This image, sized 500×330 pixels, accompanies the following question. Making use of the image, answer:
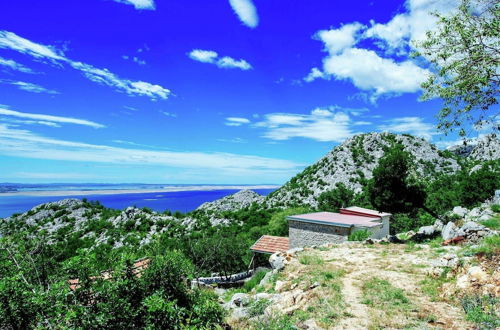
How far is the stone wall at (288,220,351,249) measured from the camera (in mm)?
22781

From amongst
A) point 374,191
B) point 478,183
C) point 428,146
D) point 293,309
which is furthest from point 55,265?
point 428,146

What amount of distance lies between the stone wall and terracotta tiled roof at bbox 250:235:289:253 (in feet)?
4.67

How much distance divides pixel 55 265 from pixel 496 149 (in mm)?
73134

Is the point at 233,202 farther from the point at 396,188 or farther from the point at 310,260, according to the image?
the point at 310,260

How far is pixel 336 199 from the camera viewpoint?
52594 mm

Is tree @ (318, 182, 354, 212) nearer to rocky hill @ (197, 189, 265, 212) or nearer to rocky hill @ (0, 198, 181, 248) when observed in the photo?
rocky hill @ (0, 198, 181, 248)

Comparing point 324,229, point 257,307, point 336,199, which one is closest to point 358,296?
point 257,307

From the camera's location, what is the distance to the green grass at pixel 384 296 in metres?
8.96

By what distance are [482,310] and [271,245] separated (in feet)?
66.0

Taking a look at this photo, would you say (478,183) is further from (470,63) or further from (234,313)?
(234,313)

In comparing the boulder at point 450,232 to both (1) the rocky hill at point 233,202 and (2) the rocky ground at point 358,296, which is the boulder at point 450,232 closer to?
(2) the rocky ground at point 358,296

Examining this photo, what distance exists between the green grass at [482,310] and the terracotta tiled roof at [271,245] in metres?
18.1

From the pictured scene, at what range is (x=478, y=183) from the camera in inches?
1236

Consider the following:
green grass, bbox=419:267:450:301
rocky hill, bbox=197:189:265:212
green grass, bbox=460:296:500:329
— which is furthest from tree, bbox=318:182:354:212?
green grass, bbox=460:296:500:329
